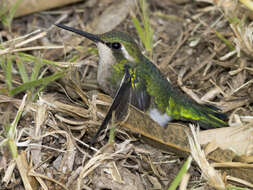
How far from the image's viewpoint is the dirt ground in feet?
9.25

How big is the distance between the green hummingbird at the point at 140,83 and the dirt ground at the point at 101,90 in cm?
16

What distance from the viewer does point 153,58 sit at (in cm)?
393

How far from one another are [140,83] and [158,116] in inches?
13.8

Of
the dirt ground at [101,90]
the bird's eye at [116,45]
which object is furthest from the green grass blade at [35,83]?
the bird's eye at [116,45]

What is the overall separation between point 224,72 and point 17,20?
7.78ft

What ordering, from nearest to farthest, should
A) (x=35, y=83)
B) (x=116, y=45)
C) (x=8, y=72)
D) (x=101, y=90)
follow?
1. (x=35, y=83)
2. (x=8, y=72)
3. (x=116, y=45)
4. (x=101, y=90)

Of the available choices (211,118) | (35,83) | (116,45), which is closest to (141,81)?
(116,45)

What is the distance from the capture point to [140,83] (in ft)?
10.8

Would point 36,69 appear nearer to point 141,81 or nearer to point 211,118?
point 141,81

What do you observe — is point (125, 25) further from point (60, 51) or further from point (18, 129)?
point (18, 129)

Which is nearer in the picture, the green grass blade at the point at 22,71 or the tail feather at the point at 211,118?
the green grass blade at the point at 22,71

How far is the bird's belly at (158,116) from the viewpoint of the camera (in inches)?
132

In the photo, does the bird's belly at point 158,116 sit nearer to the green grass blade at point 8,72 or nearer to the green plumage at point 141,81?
the green plumage at point 141,81

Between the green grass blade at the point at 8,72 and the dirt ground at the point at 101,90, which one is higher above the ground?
the green grass blade at the point at 8,72
